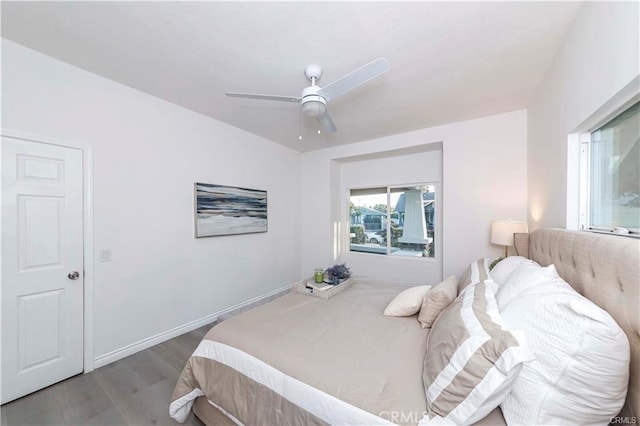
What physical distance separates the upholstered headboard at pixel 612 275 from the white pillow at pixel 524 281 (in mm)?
121

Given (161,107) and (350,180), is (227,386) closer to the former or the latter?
(161,107)

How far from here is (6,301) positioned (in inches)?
71.7

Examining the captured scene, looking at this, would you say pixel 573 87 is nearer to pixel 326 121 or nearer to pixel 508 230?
pixel 508 230

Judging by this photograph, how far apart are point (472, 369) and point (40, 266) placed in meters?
3.05

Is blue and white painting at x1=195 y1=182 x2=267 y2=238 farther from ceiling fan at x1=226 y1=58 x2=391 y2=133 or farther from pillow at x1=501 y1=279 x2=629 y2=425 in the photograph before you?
pillow at x1=501 y1=279 x2=629 y2=425

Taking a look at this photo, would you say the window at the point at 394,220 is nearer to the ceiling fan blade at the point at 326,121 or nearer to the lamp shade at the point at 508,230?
the lamp shade at the point at 508,230

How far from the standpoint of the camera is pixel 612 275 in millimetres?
1006

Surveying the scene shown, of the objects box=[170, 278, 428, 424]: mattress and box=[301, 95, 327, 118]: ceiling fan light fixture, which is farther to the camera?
box=[301, 95, 327, 118]: ceiling fan light fixture

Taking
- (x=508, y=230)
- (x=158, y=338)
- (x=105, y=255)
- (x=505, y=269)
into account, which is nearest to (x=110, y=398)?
(x=158, y=338)

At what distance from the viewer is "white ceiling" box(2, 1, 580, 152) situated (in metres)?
1.54

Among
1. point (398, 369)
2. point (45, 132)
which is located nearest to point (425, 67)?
point (398, 369)

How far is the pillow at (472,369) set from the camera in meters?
0.85

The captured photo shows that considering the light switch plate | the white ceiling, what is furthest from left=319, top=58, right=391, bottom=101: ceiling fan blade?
the light switch plate
